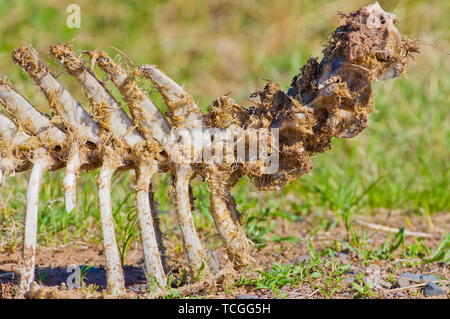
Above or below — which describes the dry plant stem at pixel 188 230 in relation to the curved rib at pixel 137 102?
below

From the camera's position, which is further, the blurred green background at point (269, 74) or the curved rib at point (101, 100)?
the blurred green background at point (269, 74)

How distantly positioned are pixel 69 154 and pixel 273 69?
5.12 m

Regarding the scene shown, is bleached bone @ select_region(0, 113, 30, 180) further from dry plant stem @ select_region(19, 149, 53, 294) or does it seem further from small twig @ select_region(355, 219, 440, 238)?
small twig @ select_region(355, 219, 440, 238)

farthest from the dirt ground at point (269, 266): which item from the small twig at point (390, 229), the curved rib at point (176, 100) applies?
the curved rib at point (176, 100)

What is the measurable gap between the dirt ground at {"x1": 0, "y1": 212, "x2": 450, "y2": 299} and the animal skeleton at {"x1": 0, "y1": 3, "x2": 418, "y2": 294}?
0.51 feet

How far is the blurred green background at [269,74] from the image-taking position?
4.74 m

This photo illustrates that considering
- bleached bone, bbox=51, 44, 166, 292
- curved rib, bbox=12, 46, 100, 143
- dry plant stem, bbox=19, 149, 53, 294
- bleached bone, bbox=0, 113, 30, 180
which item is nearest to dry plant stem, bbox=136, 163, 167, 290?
bleached bone, bbox=51, 44, 166, 292

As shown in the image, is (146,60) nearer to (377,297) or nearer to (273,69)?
(273,69)

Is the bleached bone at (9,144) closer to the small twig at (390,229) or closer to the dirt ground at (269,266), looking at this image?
the dirt ground at (269,266)

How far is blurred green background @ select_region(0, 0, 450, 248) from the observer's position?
4742 mm

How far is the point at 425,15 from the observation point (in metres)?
7.90

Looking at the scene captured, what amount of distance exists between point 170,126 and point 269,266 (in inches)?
45.7

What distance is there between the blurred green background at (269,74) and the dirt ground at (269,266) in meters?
0.19
